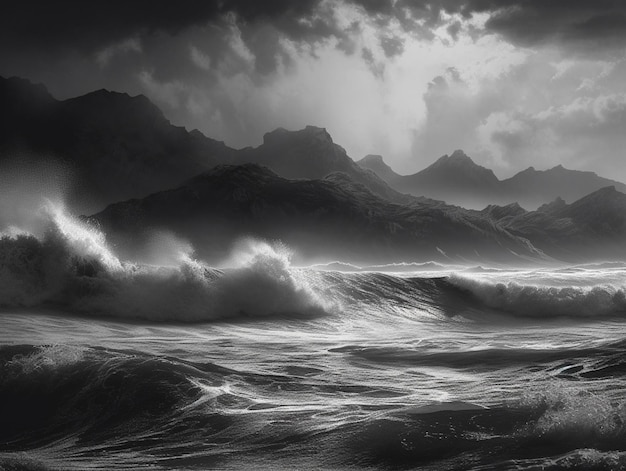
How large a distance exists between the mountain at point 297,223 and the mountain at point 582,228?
21.1 meters

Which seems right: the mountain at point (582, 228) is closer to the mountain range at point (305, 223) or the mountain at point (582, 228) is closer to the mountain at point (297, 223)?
the mountain range at point (305, 223)

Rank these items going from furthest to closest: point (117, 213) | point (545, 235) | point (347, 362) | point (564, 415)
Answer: point (545, 235) → point (117, 213) → point (347, 362) → point (564, 415)

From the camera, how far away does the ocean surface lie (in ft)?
28.0

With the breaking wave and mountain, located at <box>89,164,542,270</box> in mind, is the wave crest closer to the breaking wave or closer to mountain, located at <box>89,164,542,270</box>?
the breaking wave

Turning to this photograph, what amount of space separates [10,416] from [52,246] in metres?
14.8

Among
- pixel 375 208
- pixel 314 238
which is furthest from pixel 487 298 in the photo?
pixel 375 208

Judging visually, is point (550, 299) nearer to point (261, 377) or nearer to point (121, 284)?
point (121, 284)

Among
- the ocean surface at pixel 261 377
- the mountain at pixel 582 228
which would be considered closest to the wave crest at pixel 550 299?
→ the ocean surface at pixel 261 377

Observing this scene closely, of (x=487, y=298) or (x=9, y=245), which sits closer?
(x=9, y=245)

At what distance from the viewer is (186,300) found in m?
25.1

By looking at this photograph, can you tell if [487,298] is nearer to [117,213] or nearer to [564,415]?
[564,415]

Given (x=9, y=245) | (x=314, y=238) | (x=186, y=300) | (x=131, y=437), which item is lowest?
(x=131, y=437)

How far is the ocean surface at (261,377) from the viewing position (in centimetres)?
853

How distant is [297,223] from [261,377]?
114 metres
